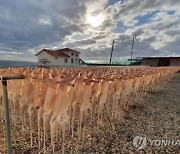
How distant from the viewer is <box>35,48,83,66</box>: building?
43625mm

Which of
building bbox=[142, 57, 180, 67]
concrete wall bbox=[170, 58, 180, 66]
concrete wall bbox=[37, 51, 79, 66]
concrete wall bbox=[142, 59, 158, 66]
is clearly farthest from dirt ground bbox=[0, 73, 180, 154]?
concrete wall bbox=[142, 59, 158, 66]

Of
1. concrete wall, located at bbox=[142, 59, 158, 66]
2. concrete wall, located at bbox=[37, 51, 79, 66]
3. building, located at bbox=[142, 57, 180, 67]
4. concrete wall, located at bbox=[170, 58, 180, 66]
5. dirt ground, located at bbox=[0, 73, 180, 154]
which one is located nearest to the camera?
dirt ground, located at bbox=[0, 73, 180, 154]

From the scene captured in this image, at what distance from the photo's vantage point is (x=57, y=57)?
1718 inches

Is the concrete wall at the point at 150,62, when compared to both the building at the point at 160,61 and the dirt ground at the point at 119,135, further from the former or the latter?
the dirt ground at the point at 119,135

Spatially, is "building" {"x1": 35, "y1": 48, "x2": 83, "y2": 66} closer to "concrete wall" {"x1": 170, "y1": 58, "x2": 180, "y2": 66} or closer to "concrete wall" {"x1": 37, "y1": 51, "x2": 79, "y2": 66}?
"concrete wall" {"x1": 37, "y1": 51, "x2": 79, "y2": 66}

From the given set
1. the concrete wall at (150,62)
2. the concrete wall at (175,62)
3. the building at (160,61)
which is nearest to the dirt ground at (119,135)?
the concrete wall at (175,62)

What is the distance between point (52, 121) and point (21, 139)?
4.09 feet

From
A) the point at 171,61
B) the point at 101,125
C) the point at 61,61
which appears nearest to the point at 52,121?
the point at 101,125

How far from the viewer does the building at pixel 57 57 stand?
4362 centimetres

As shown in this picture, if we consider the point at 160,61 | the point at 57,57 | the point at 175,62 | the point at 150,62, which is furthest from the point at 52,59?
the point at 175,62

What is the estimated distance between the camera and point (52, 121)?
272cm

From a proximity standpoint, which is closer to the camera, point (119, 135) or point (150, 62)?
point (119, 135)

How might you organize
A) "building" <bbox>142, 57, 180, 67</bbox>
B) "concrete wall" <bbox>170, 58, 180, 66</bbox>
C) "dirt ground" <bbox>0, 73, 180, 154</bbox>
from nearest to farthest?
"dirt ground" <bbox>0, 73, 180, 154</bbox> < "concrete wall" <bbox>170, 58, 180, 66</bbox> < "building" <bbox>142, 57, 180, 67</bbox>

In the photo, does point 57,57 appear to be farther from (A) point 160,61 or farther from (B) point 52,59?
(A) point 160,61
